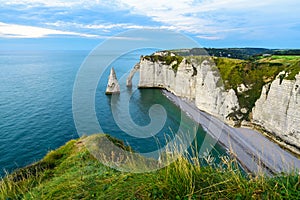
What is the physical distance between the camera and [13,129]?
2436 centimetres

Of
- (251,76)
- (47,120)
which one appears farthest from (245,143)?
(47,120)

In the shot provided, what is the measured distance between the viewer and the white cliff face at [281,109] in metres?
20.1

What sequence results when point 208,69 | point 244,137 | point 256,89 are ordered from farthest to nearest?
point 208,69 < point 256,89 < point 244,137

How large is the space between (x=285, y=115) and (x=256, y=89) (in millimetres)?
5533

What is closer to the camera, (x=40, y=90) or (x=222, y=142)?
(x=222, y=142)

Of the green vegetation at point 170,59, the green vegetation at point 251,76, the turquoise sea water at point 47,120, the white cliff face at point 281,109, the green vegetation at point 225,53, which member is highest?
the green vegetation at point 225,53

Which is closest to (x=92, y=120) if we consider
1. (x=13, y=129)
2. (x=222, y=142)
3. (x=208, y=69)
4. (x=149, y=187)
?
(x=13, y=129)

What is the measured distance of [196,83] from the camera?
3466 cm

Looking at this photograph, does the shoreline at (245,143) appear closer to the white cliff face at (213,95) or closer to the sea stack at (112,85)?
the white cliff face at (213,95)

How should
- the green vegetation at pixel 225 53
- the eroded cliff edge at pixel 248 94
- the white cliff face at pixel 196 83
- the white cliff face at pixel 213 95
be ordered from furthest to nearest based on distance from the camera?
the green vegetation at pixel 225 53, the white cliff face at pixel 196 83, the white cliff face at pixel 213 95, the eroded cliff edge at pixel 248 94

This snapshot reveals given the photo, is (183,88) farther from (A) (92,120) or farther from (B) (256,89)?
(A) (92,120)

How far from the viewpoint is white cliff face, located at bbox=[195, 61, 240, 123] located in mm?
27359

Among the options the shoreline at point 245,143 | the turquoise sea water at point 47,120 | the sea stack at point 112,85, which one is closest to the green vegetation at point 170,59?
the turquoise sea water at point 47,120

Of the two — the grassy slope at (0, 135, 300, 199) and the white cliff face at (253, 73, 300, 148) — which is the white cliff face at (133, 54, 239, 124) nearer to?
→ the white cliff face at (253, 73, 300, 148)
